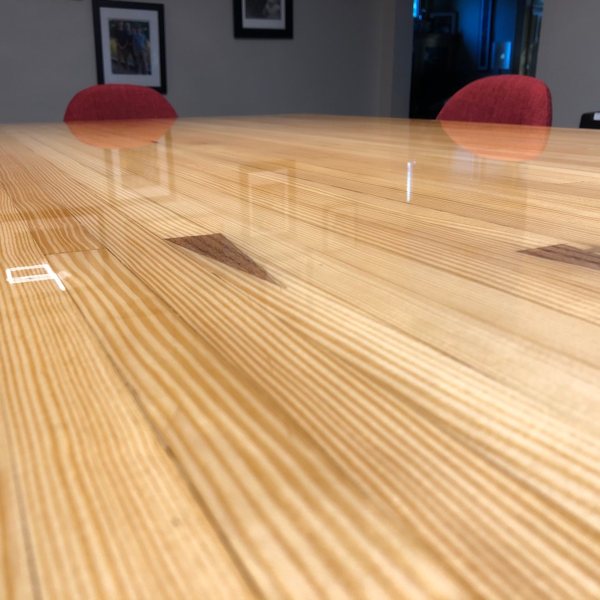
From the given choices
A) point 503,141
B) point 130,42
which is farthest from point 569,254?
point 130,42

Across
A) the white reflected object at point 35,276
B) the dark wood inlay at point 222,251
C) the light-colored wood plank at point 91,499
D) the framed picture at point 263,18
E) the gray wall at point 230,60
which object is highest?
the framed picture at point 263,18

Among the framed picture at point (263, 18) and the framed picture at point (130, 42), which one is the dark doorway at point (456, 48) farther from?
the framed picture at point (130, 42)

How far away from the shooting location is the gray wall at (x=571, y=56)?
314cm

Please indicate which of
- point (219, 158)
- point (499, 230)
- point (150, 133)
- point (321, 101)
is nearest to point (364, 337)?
point (499, 230)

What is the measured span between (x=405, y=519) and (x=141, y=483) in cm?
6

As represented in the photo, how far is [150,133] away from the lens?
129 centimetres

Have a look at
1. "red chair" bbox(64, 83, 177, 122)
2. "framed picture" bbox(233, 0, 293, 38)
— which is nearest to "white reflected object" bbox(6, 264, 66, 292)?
"red chair" bbox(64, 83, 177, 122)

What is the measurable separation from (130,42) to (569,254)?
337cm

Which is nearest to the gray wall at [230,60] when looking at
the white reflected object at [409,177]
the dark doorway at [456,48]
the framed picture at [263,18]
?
the framed picture at [263,18]

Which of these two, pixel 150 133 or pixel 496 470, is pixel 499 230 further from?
pixel 150 133

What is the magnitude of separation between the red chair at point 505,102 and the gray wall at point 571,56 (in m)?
1.77

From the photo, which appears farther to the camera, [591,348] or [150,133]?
[150,133]

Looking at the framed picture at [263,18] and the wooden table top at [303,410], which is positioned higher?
the framed picture at [263,18]

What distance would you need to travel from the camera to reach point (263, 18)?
3.65 meters
